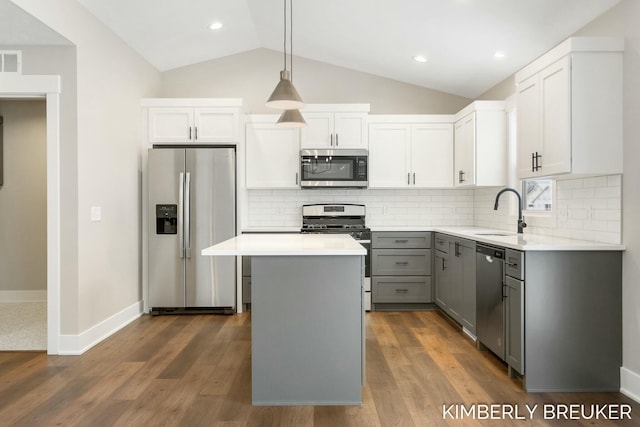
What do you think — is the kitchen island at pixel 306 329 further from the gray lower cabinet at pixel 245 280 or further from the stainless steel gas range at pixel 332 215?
the stainless steel gas range at pixel 332 215

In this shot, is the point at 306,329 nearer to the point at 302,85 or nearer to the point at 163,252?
the point at 163,252

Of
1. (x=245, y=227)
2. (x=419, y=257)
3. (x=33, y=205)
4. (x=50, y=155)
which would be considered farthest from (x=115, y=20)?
(x=419, y=257)

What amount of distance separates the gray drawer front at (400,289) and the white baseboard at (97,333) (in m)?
2.54

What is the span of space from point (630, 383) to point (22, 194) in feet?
20.7

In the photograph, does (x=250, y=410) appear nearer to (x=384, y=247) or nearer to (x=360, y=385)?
(x=360, y=385)

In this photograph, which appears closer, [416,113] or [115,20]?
[115,20]

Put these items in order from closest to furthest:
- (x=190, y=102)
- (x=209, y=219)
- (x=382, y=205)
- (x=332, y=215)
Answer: (x=209, y=219) → (x=190, y=102) → (x=332, y=215) → (x=382, y=205)

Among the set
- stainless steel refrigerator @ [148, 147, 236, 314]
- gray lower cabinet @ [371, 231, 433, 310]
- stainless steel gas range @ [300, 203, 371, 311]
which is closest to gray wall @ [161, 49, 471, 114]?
stainless steel refrigerator @ [148, 147, 236, 314]

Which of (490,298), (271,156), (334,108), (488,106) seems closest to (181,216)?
(271,156)

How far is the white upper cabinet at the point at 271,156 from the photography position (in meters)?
5.07

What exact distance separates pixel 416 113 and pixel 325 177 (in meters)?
1.47

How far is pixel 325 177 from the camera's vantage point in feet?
16.4

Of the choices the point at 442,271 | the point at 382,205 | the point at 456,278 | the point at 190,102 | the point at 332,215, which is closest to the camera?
the point at 456,278

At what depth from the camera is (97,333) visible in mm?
3705
